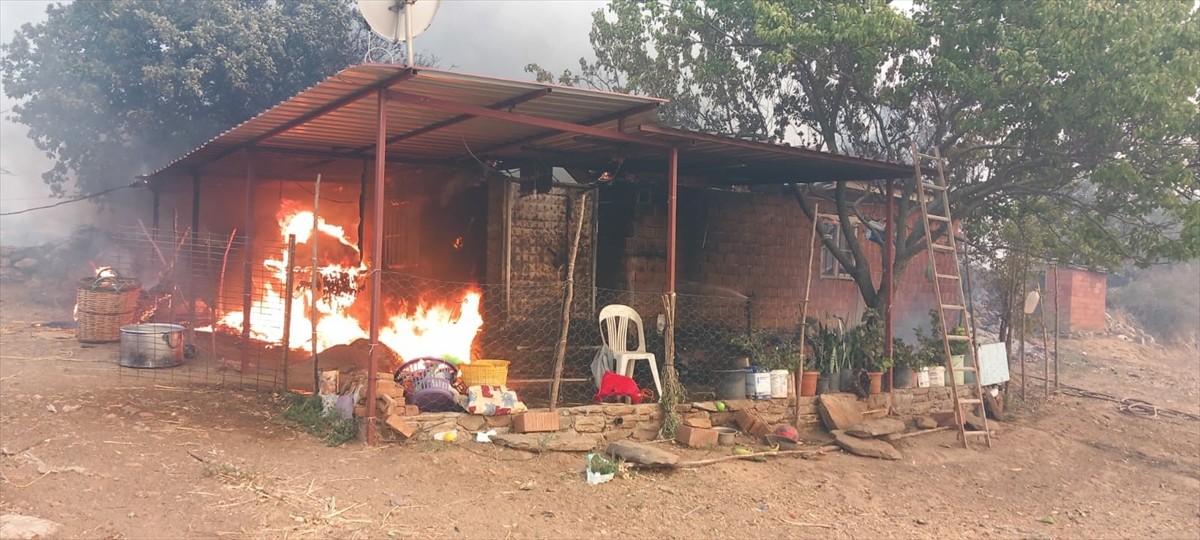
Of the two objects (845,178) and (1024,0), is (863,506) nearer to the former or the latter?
(845,178)

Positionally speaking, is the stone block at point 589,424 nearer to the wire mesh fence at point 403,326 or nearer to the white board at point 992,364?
the wire mesh fence at point 403,326

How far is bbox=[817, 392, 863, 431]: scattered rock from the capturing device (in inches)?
326

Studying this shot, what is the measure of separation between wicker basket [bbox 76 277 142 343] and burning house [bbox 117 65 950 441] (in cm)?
96

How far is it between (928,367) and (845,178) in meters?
2.63

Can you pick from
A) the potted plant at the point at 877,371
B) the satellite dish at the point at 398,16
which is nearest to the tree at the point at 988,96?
the potted plant at the point at 877,371

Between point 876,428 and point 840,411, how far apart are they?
1.37 ft

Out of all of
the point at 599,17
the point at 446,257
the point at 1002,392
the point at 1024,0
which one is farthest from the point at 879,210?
the point at 446,257

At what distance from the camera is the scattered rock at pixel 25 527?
4.07 meters

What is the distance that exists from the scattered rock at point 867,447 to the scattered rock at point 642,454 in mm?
2223

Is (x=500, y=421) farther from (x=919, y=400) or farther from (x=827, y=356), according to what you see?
(x=919, y=400)

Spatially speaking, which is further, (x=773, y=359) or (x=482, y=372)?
(x=773, y=359)

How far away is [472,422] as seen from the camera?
6.45 m

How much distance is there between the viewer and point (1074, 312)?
67.3ft

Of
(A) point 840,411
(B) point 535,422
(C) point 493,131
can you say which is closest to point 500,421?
(B) point 535,422
